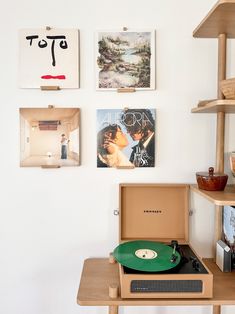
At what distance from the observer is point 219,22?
1.13 metres

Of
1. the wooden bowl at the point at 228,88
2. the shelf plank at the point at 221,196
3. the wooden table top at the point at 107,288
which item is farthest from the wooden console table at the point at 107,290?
the wooden bowl at the point at 228,88

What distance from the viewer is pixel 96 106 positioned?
1.33m

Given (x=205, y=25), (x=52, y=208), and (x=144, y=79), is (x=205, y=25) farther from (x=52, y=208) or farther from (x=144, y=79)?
(x=52, y=208)

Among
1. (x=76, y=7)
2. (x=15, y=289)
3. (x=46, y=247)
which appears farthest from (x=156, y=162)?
(x=15, y=289)

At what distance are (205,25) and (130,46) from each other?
0.34 metres

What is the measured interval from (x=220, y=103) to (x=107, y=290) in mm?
800

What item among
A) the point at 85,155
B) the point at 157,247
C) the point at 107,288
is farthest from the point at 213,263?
the point at 85,155

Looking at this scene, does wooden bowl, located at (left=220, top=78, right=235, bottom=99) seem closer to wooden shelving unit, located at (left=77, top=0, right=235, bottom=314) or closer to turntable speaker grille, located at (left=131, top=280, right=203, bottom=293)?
wooden shelving unit, located at (left=77, top=0, right=235, bottom=314)

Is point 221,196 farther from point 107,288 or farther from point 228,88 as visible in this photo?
point 107,288

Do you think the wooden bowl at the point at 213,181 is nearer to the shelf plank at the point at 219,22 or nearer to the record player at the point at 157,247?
the record player at the point at 157,247

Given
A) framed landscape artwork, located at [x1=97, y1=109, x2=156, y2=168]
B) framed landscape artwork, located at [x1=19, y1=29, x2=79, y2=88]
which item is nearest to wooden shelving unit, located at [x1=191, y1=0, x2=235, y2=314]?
framed landscape artwork, located at [x1=97, y1=109, x2=156, y2=168]

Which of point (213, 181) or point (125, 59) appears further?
point (125, 59)

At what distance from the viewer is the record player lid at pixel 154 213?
4.40ft

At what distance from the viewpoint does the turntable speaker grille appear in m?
1.00
